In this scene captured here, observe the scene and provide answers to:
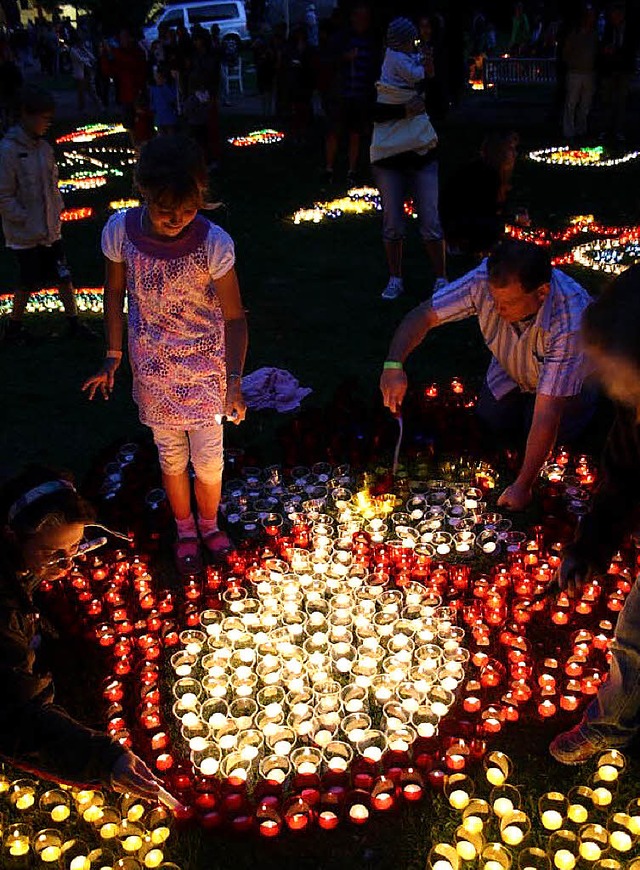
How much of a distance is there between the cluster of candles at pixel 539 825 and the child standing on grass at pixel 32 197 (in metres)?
5.22

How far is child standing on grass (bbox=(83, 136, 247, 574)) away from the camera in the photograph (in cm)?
310

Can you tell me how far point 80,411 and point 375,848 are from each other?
151 inches

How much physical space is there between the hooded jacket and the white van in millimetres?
24722

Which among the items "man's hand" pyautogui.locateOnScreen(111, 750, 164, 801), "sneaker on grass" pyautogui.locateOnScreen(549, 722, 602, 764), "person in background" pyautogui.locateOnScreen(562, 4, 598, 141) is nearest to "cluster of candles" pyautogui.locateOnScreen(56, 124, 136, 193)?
"person in background" pyautogui.locateOnScreen(562, 4, 598, 141)

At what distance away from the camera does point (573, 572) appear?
277 centimetres

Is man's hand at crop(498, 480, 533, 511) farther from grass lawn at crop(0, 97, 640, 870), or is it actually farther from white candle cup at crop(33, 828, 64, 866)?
white candle cup at crop(33, 828, 64, 866)

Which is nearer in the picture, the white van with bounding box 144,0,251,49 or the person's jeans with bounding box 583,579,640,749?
the person's jeans with bounding box 583,579,640,749

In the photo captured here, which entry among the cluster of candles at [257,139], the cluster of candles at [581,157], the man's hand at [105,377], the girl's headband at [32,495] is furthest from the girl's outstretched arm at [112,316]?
the cluster of candles at [257,139]

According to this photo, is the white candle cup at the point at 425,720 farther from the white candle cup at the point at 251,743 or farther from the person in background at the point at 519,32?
the person in background at the point at 519,32

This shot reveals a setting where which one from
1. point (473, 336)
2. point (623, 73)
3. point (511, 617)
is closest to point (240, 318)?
point (511, 617)

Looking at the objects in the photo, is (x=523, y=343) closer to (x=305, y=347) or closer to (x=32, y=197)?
(x=305, y=347)

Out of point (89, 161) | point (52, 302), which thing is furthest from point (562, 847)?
point (89, 161)

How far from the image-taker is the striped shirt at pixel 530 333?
3818 mm

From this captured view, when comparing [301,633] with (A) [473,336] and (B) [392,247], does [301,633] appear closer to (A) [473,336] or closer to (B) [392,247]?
(A) [473,336]
